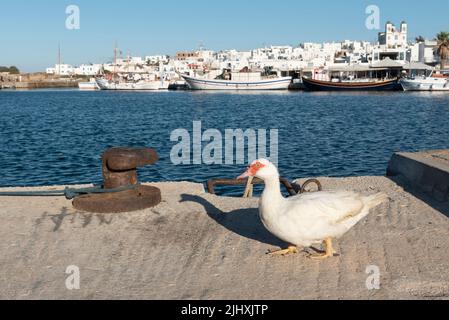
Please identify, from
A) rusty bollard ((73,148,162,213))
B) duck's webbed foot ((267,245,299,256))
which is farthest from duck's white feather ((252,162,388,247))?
rusty bollard ((73,148,162,213))

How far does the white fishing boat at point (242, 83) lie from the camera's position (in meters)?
97.9

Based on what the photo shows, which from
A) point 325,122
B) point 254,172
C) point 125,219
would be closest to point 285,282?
point 254,172

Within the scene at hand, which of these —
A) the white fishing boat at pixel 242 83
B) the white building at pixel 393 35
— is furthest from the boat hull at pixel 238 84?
the white building at pixel 393 35

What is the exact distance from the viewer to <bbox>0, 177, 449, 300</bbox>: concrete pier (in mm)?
4691

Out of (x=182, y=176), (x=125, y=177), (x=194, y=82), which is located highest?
(x=194, y=82)

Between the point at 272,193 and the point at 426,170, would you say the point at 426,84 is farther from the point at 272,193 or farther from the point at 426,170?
the point at 272,193

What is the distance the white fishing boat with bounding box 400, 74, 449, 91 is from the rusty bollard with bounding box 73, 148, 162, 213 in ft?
254

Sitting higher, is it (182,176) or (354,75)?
(354,75)

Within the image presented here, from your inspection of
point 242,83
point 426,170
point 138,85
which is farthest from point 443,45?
point 426,170

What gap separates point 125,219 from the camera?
6.96 metres

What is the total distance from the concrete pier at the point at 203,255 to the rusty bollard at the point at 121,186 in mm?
150

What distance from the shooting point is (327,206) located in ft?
17.3

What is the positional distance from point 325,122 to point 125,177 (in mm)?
30844
